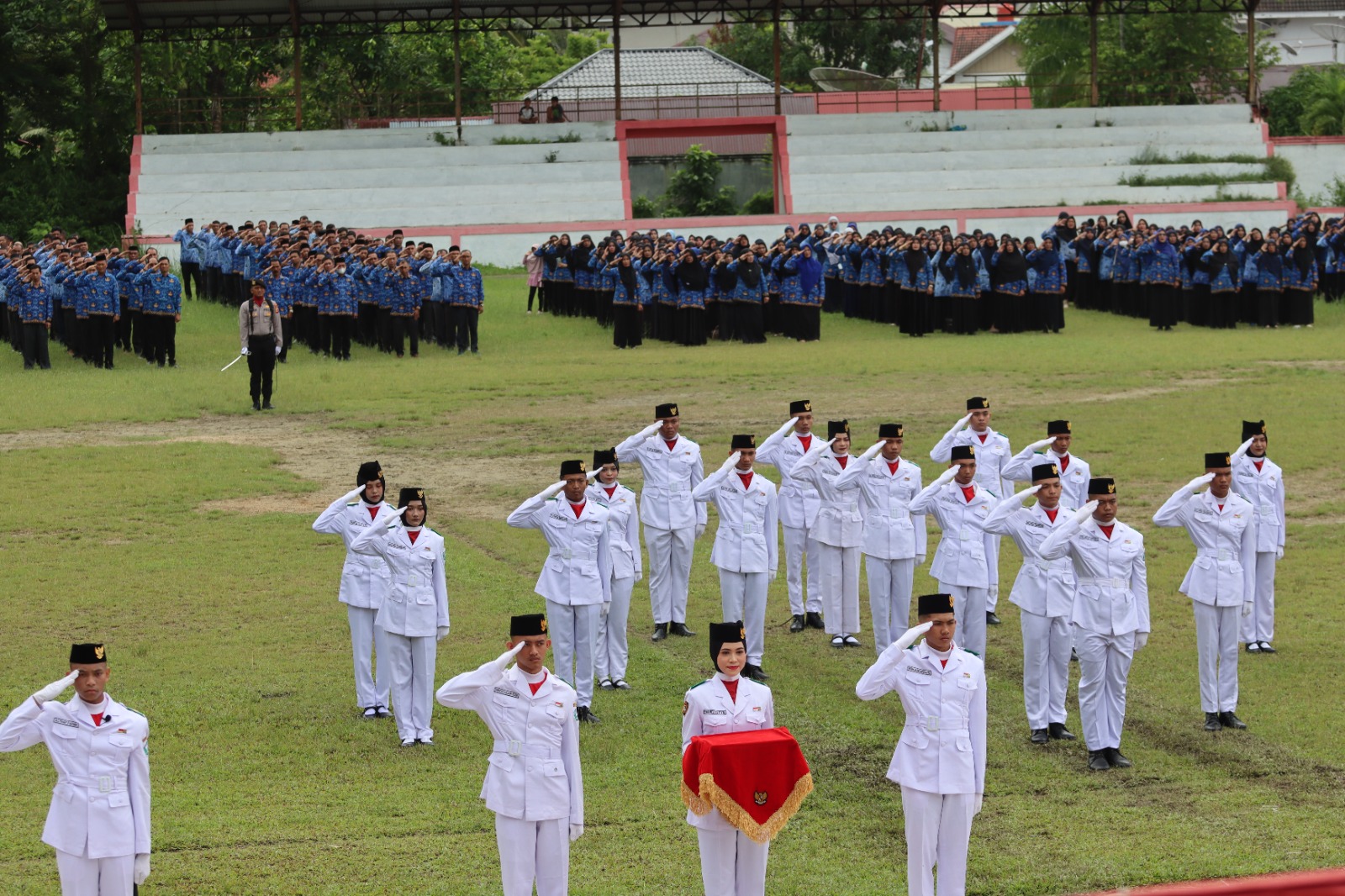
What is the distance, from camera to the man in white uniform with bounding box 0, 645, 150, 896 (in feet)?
25.4

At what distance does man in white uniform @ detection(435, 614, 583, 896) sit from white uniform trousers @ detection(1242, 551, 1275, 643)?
6.87 metres

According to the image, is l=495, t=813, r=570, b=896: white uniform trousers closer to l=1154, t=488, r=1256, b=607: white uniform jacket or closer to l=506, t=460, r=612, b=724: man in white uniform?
l=506, t=460, r=612, b=724: man in white uniform

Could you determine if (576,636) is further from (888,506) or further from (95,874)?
(95,874)

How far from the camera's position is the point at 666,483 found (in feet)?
45.2

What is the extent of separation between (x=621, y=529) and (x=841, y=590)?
2.35m

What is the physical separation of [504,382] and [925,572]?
9503 millimetres

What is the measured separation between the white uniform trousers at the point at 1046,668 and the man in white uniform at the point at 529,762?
4.02 metres

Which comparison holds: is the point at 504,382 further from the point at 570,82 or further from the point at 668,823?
the point at 570,82

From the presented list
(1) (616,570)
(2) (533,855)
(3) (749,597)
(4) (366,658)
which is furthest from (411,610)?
(2) (533,855)

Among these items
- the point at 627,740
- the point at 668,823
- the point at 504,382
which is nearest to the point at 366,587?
the point at 627,740

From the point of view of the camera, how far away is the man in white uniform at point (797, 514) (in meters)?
14.4

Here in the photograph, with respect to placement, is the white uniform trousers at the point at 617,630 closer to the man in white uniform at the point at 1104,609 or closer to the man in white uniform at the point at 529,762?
the man in white uniform at the point at 1104,609

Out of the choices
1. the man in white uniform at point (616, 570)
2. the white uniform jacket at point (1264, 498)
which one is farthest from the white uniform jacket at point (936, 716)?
the white uniform jacket at point (1264, 498)

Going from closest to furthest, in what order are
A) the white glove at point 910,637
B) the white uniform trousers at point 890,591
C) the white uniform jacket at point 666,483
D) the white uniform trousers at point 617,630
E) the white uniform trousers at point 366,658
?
the white glove at point 910,637
the white uniform trousers at point 366,658
the white uniform trousers at point 617,630
the white uniform trousers at point 890,591
the white uniform jacket at point 666,483
